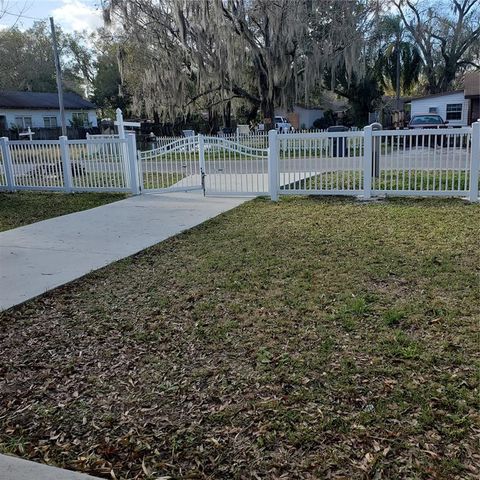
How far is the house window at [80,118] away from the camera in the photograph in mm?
40737

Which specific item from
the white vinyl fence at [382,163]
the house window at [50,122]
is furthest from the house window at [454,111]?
the house window at [50,122]

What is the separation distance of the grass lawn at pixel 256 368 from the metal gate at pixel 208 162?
4913 mm

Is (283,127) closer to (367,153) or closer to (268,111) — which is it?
(268,111)

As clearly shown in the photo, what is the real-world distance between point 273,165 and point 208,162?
2.05m

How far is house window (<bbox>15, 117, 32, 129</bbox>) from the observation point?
39062 mm

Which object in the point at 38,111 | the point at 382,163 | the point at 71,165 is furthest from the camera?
the point at 38,111

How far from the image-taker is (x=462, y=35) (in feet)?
131

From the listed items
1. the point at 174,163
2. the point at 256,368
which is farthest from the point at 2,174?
the point at 256,368

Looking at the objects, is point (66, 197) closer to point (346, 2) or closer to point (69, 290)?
point (69, 290)

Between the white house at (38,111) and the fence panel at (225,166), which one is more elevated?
the white house at (38,111)

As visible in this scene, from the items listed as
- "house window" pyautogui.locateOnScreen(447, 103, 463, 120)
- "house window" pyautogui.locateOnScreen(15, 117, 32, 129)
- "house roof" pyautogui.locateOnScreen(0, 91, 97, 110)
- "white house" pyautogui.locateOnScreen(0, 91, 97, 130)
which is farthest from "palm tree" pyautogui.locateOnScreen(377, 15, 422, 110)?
"house window" pyautogui.locateOnScreen(15, 117, 32, 129)

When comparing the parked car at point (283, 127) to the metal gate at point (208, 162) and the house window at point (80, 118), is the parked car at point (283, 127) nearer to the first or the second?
the metal gate at point (208, 162)

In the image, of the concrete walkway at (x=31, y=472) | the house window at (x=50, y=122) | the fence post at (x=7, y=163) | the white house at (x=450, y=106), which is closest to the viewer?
the concrete walkway at (x=31, y=472)

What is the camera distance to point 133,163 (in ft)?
35.0
